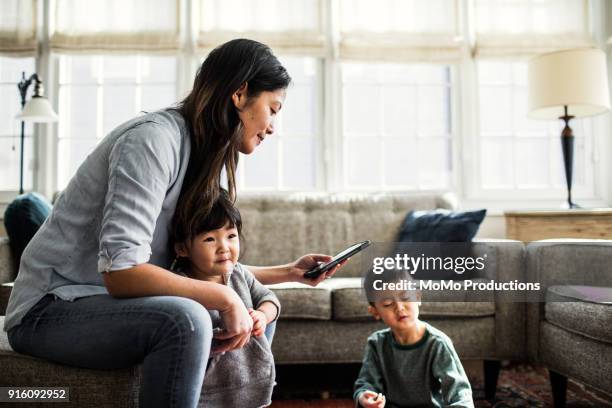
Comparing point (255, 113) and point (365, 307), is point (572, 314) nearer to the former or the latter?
point (365, 307)

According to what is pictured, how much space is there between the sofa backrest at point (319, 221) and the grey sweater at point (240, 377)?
4.88 ft

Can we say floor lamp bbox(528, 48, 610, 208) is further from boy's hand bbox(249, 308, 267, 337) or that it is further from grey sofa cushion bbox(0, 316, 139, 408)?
grey sofa cushion bbox(0, 316, 139, 408)

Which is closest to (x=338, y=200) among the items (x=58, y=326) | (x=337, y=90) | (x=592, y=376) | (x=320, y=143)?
(x=320, y=143)

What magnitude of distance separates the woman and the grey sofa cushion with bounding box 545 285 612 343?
1197mm

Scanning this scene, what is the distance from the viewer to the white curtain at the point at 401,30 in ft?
11.0

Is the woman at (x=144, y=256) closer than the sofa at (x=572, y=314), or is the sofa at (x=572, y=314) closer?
the woman at (x=144, y=256)

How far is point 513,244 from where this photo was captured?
227cm

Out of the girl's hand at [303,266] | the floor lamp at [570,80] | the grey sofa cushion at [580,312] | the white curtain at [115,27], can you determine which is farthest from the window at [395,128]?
the girl's hand at [303,266]

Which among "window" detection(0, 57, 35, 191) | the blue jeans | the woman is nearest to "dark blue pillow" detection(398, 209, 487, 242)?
the woman

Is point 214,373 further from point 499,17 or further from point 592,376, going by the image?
point 499,17

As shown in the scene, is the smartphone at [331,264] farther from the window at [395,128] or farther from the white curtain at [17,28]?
the white curtain at [17,28]

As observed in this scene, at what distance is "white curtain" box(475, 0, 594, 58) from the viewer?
133 inches

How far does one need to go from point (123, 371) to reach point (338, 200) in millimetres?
1993

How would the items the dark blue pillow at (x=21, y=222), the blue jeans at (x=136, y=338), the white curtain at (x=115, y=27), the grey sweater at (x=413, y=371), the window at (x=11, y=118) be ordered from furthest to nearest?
the window at (x=11, y=118) < the white curtain at (x=115, y=27) < the dark blue pillow at (x=21, y=222) < the grey sweater at (x=413, y=371) < the blue jeans at (x=136, y=338)
